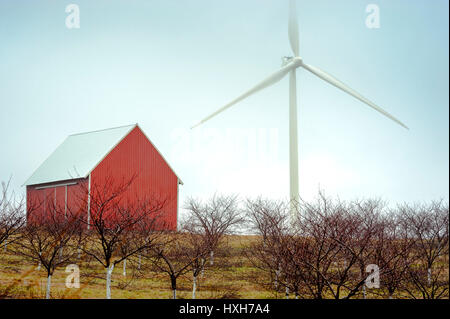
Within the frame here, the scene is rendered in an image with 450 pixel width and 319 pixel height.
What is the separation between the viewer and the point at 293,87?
116ft

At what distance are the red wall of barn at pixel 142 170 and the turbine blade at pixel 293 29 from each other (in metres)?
12.2

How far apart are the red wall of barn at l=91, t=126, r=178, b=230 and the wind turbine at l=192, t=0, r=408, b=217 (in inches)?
230

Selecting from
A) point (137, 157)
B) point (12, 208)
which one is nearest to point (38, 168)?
point (137, 157)

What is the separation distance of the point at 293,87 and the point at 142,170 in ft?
37.8

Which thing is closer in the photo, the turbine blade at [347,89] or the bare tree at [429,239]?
the bare tree at [429,239]

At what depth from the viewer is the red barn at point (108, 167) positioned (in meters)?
32.1

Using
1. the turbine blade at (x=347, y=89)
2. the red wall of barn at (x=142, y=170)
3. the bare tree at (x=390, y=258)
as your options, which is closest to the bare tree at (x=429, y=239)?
the bare tree at (x=390, y=258)

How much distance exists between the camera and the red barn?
105ft

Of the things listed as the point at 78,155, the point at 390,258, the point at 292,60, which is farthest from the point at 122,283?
the point at 292,60

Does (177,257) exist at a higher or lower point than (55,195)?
lower

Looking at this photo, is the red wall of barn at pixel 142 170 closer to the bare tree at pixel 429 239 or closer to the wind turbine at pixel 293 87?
the wind turbine at pixel 293 87

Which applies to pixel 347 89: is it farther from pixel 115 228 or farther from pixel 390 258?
pixel 115 228

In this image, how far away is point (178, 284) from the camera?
26766mm

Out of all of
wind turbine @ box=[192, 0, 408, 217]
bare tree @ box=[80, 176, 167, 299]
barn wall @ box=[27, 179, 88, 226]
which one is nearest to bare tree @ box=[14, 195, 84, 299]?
bare tree @ box=[80, 176, 167, 299]
